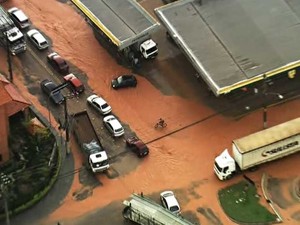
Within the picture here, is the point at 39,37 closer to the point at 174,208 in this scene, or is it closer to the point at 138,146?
the point at 138,146

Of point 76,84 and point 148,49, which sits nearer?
point 76,84

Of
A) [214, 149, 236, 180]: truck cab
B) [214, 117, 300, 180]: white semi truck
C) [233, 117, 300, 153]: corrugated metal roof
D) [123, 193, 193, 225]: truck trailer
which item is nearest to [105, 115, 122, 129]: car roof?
[123, 193, 193, 225]: truck trailer

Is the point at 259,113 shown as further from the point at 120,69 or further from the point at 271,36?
the point at 120,69

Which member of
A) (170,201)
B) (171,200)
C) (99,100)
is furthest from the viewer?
(99,100)

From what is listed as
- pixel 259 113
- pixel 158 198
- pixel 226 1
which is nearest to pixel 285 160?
pixel 259 113

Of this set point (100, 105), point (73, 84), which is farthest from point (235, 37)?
point (73, 84)

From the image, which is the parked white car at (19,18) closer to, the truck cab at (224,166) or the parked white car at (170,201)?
the parked white car at (170,201)
